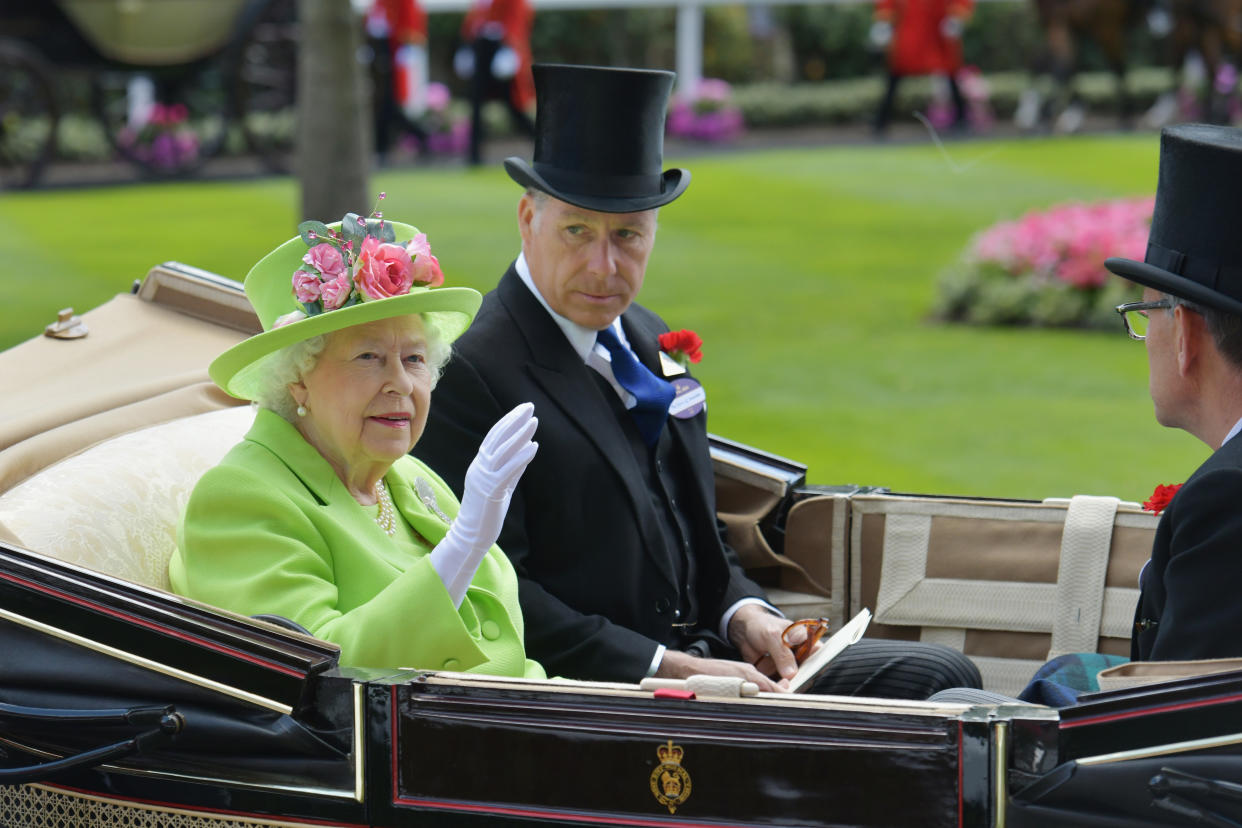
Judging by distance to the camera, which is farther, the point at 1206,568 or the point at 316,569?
the point at 316,569

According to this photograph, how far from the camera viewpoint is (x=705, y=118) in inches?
636

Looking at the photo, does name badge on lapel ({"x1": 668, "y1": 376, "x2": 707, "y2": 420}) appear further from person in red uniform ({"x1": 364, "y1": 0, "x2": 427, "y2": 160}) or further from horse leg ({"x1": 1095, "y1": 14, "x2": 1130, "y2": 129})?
horse leg ({"x1": 1095, "y1": 14, "x2": 1130, "y2": 129})

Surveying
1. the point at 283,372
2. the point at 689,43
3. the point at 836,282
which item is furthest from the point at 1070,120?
the point at 283,372

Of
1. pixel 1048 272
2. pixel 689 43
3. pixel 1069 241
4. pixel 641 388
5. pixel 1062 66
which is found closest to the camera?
pixel 641 388

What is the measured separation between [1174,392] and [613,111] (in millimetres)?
1179

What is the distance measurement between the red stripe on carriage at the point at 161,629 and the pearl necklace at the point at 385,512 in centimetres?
42

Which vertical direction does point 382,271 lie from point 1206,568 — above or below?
above

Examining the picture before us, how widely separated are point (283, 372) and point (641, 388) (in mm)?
797

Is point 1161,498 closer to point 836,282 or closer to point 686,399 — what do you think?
point 686,399

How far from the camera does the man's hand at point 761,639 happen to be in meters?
2.95

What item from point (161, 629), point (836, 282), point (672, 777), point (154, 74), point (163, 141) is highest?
point (161, 629)

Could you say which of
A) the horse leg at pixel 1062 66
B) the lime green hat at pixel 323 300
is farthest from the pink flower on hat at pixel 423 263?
the horse leg at pixel 1062 66

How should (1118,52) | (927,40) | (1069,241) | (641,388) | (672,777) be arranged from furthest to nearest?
(1118,52) → (927,40) → (1069,241) → (641,388) → (672,777)

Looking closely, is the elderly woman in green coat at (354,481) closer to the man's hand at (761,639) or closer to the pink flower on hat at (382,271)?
the pink flower on hat at (382,271)
